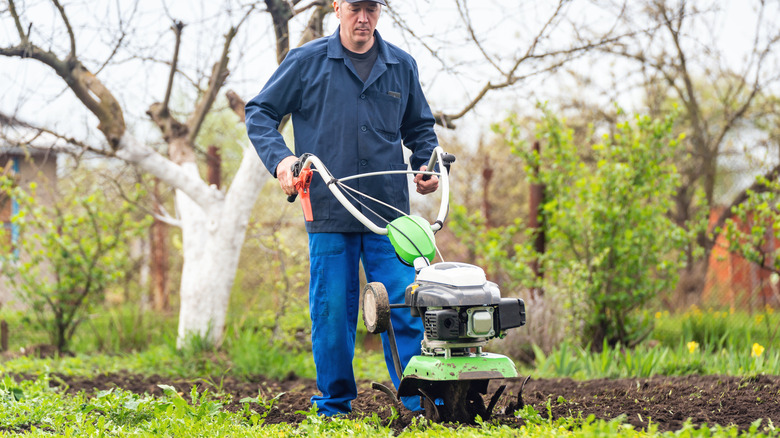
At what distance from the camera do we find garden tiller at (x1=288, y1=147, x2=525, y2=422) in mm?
2662

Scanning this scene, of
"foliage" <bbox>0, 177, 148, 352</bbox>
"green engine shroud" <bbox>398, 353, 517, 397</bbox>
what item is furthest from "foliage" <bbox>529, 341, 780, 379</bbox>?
"foliage" <bbox>0, 177, 148, 352</bbox>

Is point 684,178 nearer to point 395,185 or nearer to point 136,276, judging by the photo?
point 395,185

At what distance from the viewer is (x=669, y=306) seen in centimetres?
900

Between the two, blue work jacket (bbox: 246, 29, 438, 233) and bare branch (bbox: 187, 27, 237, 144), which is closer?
blue work jacket (bbox: 246, 29, 438, 233)

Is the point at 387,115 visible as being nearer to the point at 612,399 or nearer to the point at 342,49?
the point at 342,49

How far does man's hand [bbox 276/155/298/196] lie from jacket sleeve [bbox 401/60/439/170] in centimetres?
71

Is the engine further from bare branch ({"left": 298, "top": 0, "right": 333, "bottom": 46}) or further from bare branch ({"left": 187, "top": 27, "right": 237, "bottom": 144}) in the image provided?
bare branch ({"left": 187, "top": 27, "right": 237, "bottom": 144})

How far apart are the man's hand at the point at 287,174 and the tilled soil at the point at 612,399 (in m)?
1.02

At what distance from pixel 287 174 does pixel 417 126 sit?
0.89 m

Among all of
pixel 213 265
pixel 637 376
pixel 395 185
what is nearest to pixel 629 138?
pixel 637 376

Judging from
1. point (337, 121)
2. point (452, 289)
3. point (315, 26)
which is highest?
point (315, 26)

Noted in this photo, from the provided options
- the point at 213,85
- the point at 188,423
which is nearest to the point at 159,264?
the point at 213,85

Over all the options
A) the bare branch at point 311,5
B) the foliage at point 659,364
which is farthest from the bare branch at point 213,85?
the foliage at point 659,364

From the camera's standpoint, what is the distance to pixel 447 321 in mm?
2639
